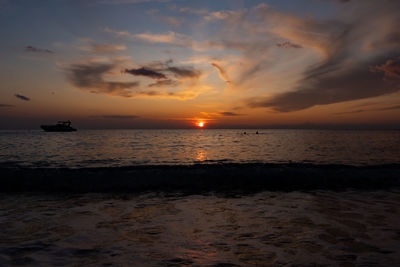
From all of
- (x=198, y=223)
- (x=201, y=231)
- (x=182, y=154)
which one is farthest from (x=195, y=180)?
(x=182, y=154)

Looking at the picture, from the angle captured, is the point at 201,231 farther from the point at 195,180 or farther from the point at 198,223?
the point at 195,180

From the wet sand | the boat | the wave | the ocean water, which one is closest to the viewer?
the wet sand

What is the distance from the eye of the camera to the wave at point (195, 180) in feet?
48.0

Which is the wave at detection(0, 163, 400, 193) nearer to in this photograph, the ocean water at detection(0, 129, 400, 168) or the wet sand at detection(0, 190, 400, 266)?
the wet sand at detection(0, 190, 400, 266)

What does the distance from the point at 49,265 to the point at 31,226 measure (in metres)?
3.30

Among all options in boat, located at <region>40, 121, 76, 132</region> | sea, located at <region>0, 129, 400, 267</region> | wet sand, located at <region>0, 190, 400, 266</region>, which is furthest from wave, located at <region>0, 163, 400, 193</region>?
boat, located at <region>40, 121, 76, 132</region>

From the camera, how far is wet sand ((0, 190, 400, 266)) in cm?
554

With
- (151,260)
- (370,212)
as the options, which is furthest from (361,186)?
(151,260)

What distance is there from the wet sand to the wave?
9.99ft

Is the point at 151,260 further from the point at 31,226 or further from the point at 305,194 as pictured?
the point at 305,194

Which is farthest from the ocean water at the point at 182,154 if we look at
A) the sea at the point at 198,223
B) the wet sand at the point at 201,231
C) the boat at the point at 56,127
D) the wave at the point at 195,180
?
the boat at the point at 56,127

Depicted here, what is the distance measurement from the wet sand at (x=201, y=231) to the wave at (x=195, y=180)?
3044 mm

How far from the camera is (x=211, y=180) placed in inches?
664

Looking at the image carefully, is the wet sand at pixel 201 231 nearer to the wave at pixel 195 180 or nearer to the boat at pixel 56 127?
the wave at pixel 195 180
